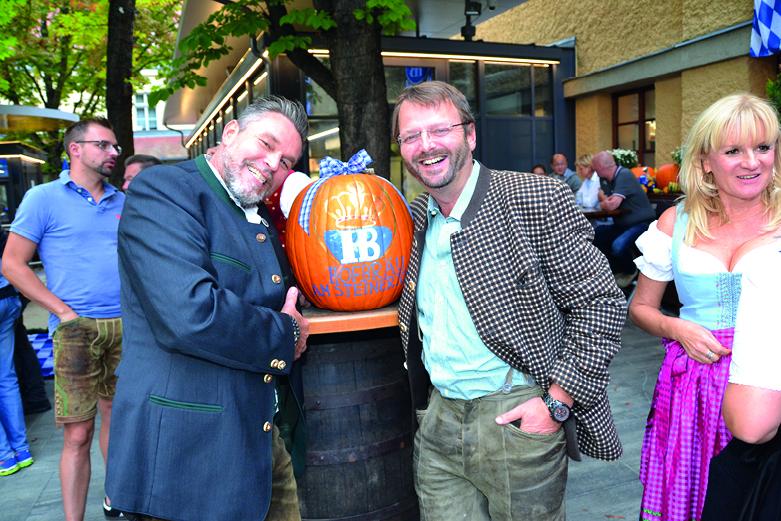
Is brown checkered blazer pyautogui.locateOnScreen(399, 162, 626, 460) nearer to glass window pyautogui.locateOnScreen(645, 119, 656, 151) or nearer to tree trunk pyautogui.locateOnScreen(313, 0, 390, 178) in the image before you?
tree trunk pyautogui.locateOnScreen(313, 0, 390, 178)

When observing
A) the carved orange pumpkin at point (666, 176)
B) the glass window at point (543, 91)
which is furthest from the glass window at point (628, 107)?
the carved orange pumpkin at point (666, 176)

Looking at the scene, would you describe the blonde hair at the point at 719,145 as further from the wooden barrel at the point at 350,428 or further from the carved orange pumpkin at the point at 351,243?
the wooden barrel at the point at 350,428

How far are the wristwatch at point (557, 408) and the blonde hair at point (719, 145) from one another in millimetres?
777

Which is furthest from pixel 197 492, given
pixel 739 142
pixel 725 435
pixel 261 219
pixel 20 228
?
pixel 20 228

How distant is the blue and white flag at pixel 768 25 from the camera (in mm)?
7781

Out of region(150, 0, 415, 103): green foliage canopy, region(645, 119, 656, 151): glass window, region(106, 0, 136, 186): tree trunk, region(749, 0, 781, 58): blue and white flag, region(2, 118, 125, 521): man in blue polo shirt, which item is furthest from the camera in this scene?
region(645, 119, 656, 151): glass window

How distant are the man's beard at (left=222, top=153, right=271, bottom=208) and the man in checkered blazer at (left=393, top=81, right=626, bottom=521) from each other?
0.49 m

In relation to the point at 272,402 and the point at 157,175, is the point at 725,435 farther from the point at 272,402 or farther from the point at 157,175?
the point at 157,175

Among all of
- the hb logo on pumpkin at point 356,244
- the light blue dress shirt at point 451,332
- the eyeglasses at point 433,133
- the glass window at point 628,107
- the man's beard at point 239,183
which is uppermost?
the glass window at point 628,107

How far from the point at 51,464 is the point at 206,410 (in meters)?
3.32

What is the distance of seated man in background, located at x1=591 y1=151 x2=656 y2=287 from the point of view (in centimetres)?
728

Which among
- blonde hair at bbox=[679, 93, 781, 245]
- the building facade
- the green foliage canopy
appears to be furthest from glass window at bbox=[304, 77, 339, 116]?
blonde hair at bbox=[679, 93, 781, 245]

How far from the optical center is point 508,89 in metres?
13.1

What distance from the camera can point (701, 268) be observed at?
208 cm
